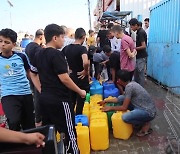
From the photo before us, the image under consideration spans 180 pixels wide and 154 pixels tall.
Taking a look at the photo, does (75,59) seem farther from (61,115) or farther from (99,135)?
(61,115)

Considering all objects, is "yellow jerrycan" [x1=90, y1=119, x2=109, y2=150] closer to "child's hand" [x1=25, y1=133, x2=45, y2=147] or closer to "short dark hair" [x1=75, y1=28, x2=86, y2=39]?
"short dark hair" [x1=75, y1=28, x2=86, y2=39]

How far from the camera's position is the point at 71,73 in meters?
4.97

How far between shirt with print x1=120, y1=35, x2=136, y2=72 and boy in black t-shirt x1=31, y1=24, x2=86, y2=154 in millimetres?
2843

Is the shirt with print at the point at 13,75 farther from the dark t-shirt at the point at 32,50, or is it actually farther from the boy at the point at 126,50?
the boy at the point at 126,50

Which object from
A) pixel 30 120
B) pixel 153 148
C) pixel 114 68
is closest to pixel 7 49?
pixel 30 120

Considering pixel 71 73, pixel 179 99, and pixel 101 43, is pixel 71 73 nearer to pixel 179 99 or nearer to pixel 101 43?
pixel 179 99

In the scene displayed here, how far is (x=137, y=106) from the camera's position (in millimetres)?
4504

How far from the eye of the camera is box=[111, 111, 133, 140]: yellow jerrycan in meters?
4.44

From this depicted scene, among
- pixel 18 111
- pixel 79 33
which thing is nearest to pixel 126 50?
pixel 79 33

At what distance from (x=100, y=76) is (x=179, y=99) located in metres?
4.11

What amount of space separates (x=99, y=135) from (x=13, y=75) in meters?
1.68

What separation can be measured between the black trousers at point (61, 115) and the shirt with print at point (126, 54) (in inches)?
117

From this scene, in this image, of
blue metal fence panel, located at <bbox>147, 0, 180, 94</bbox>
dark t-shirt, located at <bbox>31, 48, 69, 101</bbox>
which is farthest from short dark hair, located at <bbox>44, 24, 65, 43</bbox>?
blue metal fence panel, located at <bbox>147, 0, 180, 94</bbox>

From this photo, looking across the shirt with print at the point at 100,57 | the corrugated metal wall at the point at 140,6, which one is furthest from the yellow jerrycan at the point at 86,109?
the corrugated metal wall at the point at 140,6
